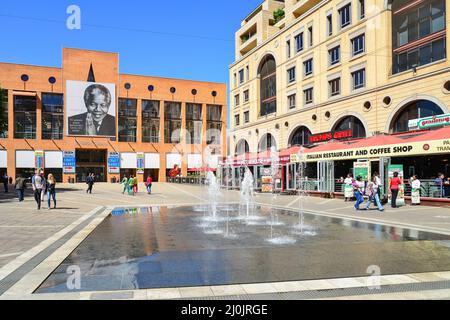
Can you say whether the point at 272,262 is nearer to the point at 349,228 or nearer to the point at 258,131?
the point at 349,228

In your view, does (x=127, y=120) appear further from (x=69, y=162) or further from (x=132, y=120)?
(x=69, y=162)

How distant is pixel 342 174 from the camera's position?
32.9m

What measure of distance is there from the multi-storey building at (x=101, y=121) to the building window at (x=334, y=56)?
28826 millimetres

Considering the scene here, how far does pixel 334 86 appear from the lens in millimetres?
35344

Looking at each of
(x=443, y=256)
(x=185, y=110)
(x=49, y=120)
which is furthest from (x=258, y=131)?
(x=443, y=256)

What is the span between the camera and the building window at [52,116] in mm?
60344


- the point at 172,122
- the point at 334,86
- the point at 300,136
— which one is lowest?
the point at 300,136

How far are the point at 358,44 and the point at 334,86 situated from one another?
15.2 feet

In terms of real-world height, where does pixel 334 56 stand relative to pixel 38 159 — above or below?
above

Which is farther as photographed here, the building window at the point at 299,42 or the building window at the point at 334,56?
the building window at the point at 299,42

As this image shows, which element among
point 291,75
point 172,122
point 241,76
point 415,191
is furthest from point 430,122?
point 172,122

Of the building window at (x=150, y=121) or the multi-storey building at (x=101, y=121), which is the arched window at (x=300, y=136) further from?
the building window at (x=150, y=121)

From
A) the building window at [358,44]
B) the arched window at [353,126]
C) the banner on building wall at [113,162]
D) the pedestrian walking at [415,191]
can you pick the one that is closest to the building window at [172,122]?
the banner on building wall at [113,162]
